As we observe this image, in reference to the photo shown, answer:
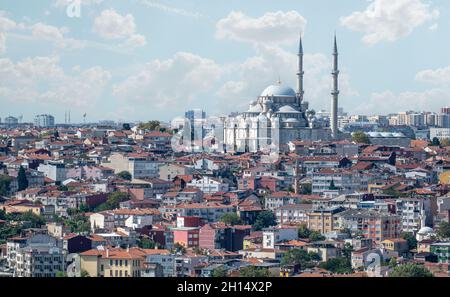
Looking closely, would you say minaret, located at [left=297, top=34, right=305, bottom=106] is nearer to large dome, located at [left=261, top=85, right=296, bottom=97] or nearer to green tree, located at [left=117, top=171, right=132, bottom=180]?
large dome, located at [left=261, top=85, right=296, bottom=97]

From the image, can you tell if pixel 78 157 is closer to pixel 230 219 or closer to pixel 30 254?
pixel 230 219

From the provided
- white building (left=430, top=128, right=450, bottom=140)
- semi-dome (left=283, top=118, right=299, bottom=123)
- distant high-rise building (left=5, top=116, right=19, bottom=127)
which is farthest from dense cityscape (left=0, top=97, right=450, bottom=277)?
white building (left=430, top=128, right=450, bottom=140)

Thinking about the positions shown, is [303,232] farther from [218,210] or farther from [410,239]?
[218,210]

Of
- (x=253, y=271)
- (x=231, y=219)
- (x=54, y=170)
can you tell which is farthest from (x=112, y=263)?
(x=54, y=170)

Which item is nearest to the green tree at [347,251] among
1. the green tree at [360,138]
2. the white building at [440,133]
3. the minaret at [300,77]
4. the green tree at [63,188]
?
the green tree at [63,188]

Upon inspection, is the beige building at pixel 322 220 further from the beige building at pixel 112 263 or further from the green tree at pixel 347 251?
the beige building at pixel 112 263
